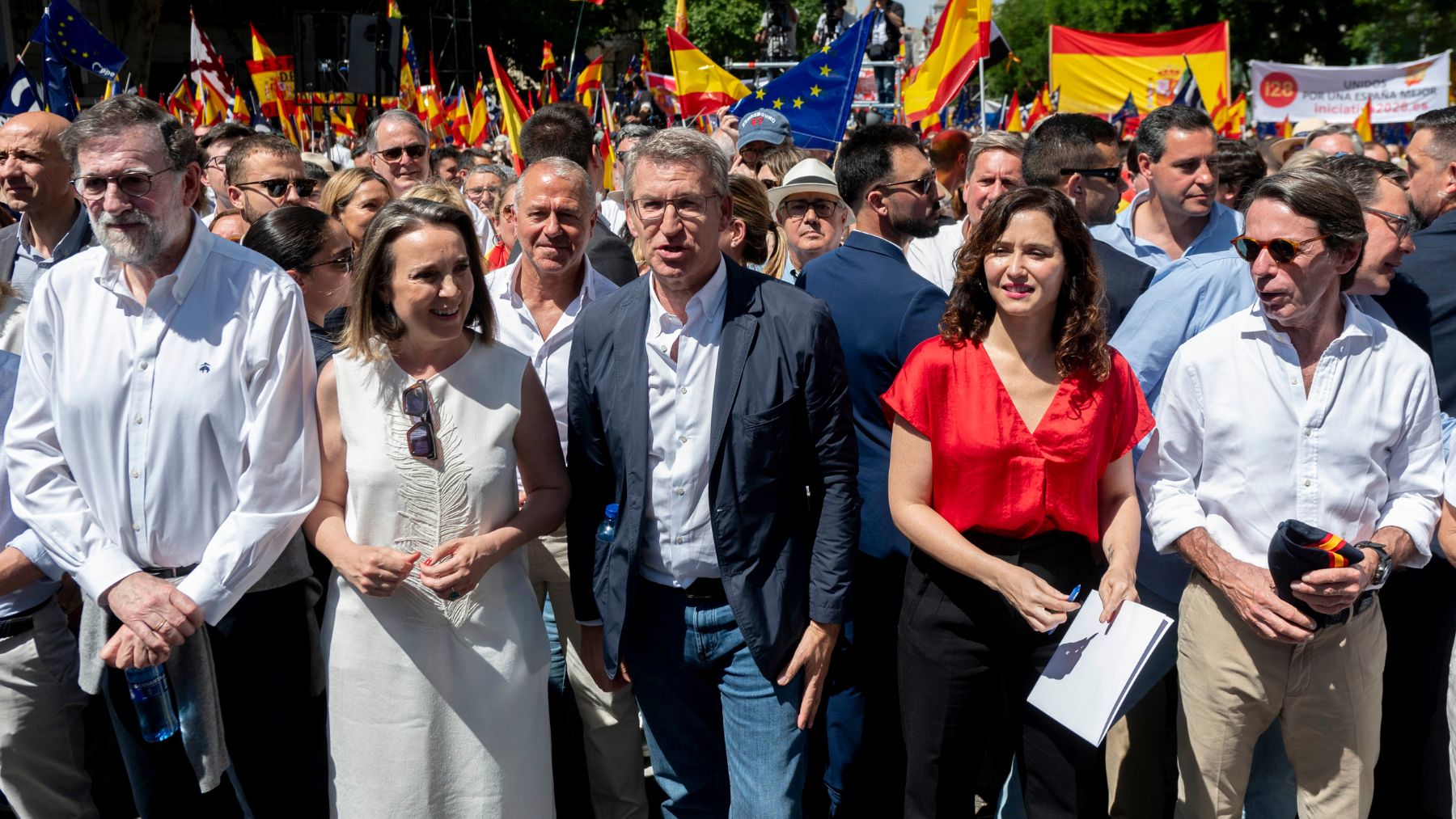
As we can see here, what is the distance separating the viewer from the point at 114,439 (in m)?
2.85

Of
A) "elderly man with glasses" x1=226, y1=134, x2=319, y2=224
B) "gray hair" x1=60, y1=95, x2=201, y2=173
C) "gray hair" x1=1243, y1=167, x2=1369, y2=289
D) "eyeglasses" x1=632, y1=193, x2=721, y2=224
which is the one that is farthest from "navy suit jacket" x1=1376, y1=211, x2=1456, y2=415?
"elderly man with glasses" x1=226, y1=134, x2=319, y2=224

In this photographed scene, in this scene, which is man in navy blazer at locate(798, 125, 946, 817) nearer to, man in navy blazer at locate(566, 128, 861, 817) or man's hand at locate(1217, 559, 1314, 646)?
man in navy blazer at locate(566, 128, 861, 817)

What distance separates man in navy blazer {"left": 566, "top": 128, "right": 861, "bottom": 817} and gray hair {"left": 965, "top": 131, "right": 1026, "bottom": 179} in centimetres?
238

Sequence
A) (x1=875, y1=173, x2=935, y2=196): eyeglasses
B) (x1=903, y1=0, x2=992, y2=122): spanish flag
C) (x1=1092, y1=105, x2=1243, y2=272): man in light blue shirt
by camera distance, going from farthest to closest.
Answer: (x1=903, y1=0, x2=992, y2=122): spanish flag
(x1=1092, y1=105, x2=1243, y2=272): man in light blue shirt
(x1=875, y1=173, x2=935, y2=196): eyeglasses

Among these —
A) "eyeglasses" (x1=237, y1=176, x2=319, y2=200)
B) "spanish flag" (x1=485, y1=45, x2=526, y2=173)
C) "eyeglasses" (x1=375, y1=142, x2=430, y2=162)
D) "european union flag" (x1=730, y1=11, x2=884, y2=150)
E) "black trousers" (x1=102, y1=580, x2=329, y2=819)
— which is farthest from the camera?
"spanish flag" (x1=485, y1=45, x2=526, y2=173)

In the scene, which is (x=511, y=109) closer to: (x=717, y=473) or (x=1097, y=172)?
(x=1097, y=172)

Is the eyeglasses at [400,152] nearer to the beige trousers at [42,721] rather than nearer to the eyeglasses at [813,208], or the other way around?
the eyeglasses at [813,208]

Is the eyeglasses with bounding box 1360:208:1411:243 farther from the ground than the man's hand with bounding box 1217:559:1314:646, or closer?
farther from the ground

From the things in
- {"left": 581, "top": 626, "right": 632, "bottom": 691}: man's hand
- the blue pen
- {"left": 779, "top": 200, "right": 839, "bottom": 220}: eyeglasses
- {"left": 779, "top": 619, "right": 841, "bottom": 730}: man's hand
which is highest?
{"left": 779, "top": 200, "right": 839, "bottom": 220}: eyeglasses

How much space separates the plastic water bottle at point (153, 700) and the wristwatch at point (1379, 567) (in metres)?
2.89

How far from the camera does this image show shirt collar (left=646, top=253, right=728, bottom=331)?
2910 millimetres

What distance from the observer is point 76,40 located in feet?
33.0

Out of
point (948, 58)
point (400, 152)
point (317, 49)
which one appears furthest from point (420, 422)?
point (317, 49)

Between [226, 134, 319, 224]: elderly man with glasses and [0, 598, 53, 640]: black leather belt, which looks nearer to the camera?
[0, 598, 53, 640]: black leather belt
